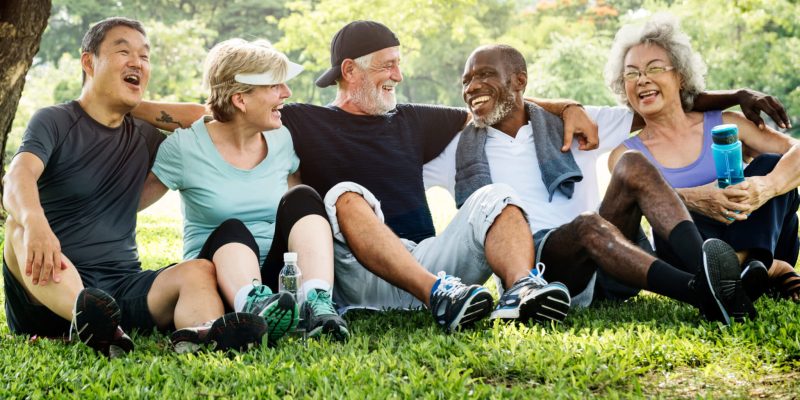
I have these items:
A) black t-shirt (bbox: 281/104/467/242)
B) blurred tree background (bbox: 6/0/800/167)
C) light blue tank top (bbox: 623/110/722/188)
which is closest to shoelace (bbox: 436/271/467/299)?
black t-shirt (bbox: 281/104/467/242)

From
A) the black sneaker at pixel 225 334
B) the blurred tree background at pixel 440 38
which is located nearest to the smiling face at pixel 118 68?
the black sneaker at pixel 225 334

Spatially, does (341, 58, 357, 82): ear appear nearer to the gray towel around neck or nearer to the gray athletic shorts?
the gray towel around neck

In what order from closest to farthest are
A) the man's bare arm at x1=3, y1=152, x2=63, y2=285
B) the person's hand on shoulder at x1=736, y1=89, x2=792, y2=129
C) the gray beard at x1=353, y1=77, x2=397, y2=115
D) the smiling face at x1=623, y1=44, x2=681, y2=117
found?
1. the man's bare arm at x1=3, y1=152, x2=63, y2=285
2. the person's hand on shoulder at x1=736, y1=89, x2=792, y2=129
3. the smiling face at x1=623, y1=44, x2=681, y2=117
4. the gray beard at x1=353, y1=77, x2=397, y2=115

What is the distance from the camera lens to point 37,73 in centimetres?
3688

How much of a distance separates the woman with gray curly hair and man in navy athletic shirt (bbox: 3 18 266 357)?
245cm

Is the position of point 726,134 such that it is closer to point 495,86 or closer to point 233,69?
point 495,86

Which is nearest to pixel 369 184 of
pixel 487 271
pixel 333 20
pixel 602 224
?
pixel 487 271

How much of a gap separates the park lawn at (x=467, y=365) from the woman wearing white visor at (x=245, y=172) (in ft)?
1.86

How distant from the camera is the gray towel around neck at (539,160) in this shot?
16.4 ft

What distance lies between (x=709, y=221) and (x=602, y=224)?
82 cm

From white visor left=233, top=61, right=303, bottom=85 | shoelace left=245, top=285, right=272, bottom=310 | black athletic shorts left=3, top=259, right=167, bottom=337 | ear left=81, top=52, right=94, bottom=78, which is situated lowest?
black athletic shorts left=3, top=259, right=167, bottom=337

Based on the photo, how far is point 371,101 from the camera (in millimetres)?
5230

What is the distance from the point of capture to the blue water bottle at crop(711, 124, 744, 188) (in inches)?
173

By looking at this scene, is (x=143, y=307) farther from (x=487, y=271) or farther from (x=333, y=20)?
(x=333, y=20)
